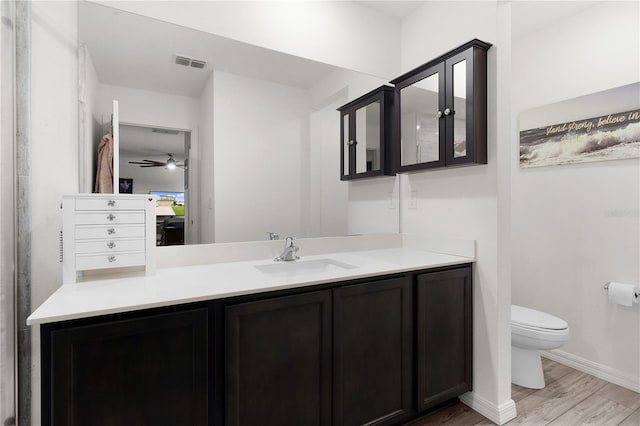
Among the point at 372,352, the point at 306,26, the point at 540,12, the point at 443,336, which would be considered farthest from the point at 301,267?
the point at 540,12

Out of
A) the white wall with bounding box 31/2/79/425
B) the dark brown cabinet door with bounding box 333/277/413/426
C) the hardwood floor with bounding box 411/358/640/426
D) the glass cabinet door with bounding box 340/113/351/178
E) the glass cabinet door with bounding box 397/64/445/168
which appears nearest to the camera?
the white wall with bounding box 31/2/79/425

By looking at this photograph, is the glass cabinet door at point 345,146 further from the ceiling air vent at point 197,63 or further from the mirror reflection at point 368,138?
the ceiling air vent at point 197,63

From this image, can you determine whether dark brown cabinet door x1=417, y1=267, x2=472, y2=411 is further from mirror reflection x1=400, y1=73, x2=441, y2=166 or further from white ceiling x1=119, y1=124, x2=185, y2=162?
white ceiling x1=119, y1=124, x2=185, y2=162

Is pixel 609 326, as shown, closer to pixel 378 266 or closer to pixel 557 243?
pixel 557 243

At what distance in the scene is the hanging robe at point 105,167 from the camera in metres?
1.46

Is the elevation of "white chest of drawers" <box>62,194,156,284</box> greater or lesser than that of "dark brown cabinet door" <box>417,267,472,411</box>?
greater

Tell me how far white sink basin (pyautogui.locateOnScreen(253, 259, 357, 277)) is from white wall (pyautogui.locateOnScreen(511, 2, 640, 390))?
6.25 ft

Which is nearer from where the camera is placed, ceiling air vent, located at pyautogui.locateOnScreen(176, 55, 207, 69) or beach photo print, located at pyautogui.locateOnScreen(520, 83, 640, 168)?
ceiling air vent, located at pyautogui.locateOnScreen(176, 55, 207, 69)

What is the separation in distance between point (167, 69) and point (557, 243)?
299 centimetres

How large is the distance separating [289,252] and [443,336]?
98 centimetres

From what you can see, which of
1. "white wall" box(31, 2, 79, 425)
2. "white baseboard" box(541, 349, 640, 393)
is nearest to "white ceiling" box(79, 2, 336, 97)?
"white wall" box(31, 2, 79, 425)

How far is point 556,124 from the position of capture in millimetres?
2477

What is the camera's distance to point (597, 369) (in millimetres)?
2242

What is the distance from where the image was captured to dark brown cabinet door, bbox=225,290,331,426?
117 cm
